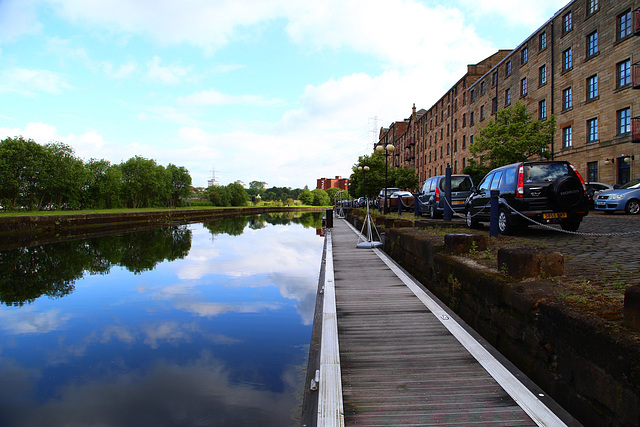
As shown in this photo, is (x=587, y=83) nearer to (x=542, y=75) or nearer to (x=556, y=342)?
(x=542, y=75)

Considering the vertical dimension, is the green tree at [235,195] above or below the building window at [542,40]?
below

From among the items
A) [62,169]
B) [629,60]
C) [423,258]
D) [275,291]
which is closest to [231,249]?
[275,291]

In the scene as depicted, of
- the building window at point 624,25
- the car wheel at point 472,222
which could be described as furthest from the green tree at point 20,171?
the building window at point 624,25

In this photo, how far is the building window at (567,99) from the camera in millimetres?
23298

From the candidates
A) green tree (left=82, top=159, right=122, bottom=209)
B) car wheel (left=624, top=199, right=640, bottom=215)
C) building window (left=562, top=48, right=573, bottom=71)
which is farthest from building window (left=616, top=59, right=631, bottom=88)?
green tree (left=82, top=159, right=122, bottom=209)

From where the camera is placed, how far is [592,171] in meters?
21.5

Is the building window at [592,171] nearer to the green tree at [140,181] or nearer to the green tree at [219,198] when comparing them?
the green tree at [140,181]

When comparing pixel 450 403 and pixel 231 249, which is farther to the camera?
pixel 231 249

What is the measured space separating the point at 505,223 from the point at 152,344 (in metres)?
7.37

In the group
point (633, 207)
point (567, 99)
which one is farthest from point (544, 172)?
point (567, 99)

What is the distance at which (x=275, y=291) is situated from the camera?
36.4 ft

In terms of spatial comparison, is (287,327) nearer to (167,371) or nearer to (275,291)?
(167,371)

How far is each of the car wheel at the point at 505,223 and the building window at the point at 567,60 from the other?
20929mm

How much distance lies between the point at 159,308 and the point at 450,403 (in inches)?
309
